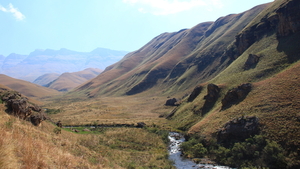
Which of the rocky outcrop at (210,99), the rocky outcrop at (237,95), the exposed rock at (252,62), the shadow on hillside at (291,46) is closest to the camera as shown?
the rocky outcrop at (237,95)

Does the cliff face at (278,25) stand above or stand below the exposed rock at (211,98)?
above

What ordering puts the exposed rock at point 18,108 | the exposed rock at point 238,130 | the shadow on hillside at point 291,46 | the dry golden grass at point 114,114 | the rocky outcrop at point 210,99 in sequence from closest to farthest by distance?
the exposed rock at point 18,108, the exposed rock at point 238,130, the shadow on hillside at point 291,46, the rocky outcrop at point 210,99, the dry golden grass at point 114,114

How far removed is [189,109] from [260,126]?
29.6 m

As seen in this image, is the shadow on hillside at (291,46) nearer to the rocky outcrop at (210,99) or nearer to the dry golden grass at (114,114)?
the rocky outcrop at (210,99)

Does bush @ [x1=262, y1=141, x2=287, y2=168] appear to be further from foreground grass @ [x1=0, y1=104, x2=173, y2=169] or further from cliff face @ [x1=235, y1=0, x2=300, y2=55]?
cliff face @ [x1=235, y1=0, x2=300, y2=55]

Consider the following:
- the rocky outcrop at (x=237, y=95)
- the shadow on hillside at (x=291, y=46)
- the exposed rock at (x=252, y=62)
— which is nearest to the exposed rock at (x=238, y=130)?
the rocky outcrop at (x=237, y=95)

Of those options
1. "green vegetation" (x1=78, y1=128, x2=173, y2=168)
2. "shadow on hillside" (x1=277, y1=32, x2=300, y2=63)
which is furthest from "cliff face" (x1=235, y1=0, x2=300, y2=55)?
"green vegetation" (x1=78, y1=128, x2=173, y2=168)

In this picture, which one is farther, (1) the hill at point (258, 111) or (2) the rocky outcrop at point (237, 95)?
(2) the rocky outcrop at point (237, 95)

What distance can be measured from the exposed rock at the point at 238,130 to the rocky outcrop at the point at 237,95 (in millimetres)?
9354

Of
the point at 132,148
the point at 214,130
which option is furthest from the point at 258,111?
the point at 132,148

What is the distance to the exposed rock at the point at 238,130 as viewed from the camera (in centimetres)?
3083

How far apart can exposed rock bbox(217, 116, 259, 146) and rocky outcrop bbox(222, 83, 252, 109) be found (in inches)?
368

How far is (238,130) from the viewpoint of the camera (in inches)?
1267

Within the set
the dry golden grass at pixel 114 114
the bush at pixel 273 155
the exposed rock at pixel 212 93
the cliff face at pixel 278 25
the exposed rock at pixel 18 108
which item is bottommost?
the dry golden grass at pixel 114 114
